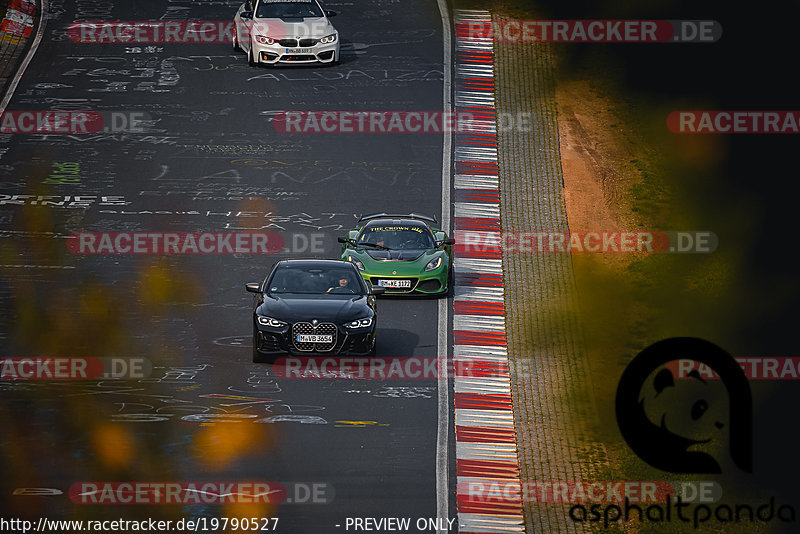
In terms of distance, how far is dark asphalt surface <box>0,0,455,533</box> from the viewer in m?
18.7

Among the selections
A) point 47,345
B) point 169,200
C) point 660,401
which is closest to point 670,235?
point 660,401

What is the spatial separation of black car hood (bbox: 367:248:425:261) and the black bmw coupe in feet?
10.2

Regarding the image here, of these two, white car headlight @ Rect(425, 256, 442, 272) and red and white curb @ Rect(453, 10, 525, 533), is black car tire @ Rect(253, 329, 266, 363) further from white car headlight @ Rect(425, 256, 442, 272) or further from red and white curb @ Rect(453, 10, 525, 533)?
white car headlight @ Rect(425, 256, 442, 272)

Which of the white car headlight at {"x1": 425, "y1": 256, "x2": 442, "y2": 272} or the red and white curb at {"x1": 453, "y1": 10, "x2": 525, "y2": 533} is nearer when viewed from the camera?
the red and white curb at {"x1": 453, "y1": 10, "x2": 525, "y2": 533}

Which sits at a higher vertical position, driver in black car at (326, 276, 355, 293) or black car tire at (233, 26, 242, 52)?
black car tire at (233, 26, 242, 52)

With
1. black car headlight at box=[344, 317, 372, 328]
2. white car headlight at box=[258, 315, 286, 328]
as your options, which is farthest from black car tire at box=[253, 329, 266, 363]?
black car headlight at box=[344, 317, 372, 328]

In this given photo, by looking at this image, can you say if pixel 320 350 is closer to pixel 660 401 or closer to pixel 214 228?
pixel 660 401

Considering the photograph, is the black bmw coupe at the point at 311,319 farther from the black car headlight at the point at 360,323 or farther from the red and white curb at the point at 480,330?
the red and white curb at the point at 480,330

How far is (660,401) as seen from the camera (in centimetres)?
2403

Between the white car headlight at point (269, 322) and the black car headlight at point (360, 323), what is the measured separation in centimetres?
103

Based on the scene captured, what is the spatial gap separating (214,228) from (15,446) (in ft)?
38.0

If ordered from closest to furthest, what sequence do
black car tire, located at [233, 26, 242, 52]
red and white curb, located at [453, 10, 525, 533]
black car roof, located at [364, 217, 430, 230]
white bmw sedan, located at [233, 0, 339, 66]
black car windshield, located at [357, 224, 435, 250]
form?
red and white curb, located at [453, 10, 525, 533]
black car windshield, located at [357, 224, 435, 250]
black car roof, located at [364, 217, 430, 230]
white bmw sedan, located at [233, 0, 339, 66]
black car tire, located at [233, 26, 242, 52]

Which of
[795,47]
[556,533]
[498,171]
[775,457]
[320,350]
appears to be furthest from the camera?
[795,47]

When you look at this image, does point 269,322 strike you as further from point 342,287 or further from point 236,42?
point 236,42
